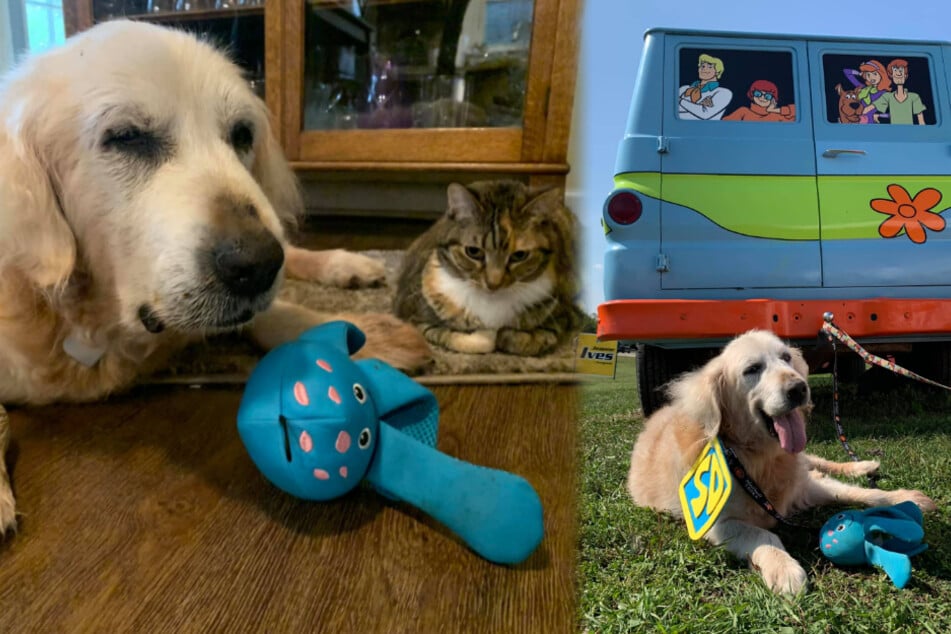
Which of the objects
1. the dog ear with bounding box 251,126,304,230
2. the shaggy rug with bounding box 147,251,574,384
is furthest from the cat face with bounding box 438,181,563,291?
the dog ear with bounding box 251,126,304,230

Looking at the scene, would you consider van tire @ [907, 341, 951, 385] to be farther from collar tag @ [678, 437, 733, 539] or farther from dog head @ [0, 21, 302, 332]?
dog head @ [0, 21, 302, 332]

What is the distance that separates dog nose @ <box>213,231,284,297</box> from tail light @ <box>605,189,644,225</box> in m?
0.64

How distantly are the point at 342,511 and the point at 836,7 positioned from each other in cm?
85

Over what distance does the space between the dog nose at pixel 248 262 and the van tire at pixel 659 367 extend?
666 mm

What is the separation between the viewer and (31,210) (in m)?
1.08

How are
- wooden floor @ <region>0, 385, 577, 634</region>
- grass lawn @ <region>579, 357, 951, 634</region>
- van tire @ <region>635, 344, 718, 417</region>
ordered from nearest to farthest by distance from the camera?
grass lawn @ <region>579, 357, 951, 634</region>, van tire @ <region>635, 344, 718, 417</region>, wooden floor @ <region>0, 385, 577, 634</region>

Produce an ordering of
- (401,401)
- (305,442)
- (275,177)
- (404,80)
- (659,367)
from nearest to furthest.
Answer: (659,367)
(305,442)
(401,401)
(275,177)
(404,80)

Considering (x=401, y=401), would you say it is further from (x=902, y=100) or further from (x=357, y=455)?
(x=902, y=100)

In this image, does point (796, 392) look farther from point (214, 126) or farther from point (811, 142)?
point (214, 126)

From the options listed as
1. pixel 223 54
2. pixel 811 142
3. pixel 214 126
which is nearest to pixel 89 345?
pixel 214 126

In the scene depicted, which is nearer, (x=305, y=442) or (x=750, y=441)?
(x=750, y=441)

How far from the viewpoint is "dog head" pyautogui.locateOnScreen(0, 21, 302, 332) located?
3.42 feet

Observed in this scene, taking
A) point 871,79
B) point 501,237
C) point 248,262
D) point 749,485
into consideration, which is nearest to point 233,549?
point 248,262

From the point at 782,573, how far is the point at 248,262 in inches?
32.6
